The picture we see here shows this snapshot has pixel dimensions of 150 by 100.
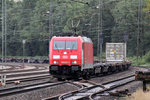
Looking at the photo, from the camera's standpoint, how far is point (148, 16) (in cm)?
7100

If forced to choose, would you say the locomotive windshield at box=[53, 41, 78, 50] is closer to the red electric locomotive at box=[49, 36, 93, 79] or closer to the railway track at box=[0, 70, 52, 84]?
the red electric locomotive at box=[49, 36, 93, 79]

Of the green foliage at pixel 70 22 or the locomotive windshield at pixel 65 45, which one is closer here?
the locomotive windshield at pixel 65 45

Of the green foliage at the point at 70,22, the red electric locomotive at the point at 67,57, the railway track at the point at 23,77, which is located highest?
the green foliage at the point at 70,22

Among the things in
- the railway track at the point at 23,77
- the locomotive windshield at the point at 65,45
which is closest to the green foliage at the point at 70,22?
the railway track at the point at 23,77

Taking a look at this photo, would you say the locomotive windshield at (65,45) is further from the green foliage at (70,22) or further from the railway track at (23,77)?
the green foliage at (70,22)

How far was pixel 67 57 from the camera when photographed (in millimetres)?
21578

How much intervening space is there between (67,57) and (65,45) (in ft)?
2.83

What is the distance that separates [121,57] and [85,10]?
127 feet

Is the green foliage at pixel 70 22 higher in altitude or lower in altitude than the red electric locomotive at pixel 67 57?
higher

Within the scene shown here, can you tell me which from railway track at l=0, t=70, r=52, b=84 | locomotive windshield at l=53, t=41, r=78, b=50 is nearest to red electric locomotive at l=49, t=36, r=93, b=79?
locomotive windshield at l=53, t=41, r=78, b=50

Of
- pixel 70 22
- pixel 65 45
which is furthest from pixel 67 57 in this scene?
pixel 70 22

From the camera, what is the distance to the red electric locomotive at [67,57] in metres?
21.5

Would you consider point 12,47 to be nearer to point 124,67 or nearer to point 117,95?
point 124,67

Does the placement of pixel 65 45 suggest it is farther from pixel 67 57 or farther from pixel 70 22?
pixel 70 22
